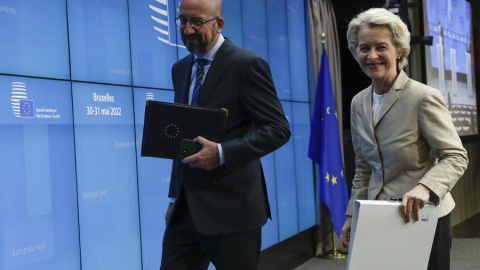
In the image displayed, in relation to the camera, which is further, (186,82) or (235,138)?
(186,82)

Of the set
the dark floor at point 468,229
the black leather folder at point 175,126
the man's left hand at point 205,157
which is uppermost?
the black leather folder at point 175,126

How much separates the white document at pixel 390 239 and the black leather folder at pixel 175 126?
19.6 inches

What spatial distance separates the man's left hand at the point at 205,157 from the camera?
6.61 feet

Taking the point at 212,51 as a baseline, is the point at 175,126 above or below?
below

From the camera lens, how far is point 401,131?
202cm

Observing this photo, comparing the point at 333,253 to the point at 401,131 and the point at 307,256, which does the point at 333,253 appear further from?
the point at 401,131

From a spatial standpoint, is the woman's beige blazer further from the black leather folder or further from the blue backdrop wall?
the blue backdrop wall

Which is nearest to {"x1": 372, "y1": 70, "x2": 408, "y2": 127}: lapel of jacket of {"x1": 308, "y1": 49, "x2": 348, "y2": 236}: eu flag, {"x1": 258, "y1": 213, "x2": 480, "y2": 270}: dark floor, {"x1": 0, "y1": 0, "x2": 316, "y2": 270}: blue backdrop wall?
{"x1": 0, "y1": 0, "x2": 316, "y2": 270}: blue backdrop wall

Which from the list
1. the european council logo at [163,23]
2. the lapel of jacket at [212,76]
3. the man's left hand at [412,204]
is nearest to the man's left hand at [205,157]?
the lapel of jacket at [212,76]

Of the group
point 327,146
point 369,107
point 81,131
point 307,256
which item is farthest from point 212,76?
point 307,256

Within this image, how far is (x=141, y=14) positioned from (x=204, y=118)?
2095 mm

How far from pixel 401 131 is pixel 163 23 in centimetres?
247

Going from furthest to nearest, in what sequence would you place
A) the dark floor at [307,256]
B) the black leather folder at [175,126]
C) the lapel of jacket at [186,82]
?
1. the dark floor at [307,256]
2. the lapel of jacket at [186,82]
3. the black leather folder at [175,126]

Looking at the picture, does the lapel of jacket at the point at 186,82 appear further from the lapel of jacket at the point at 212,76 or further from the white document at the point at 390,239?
the white document at the point at 390,239
